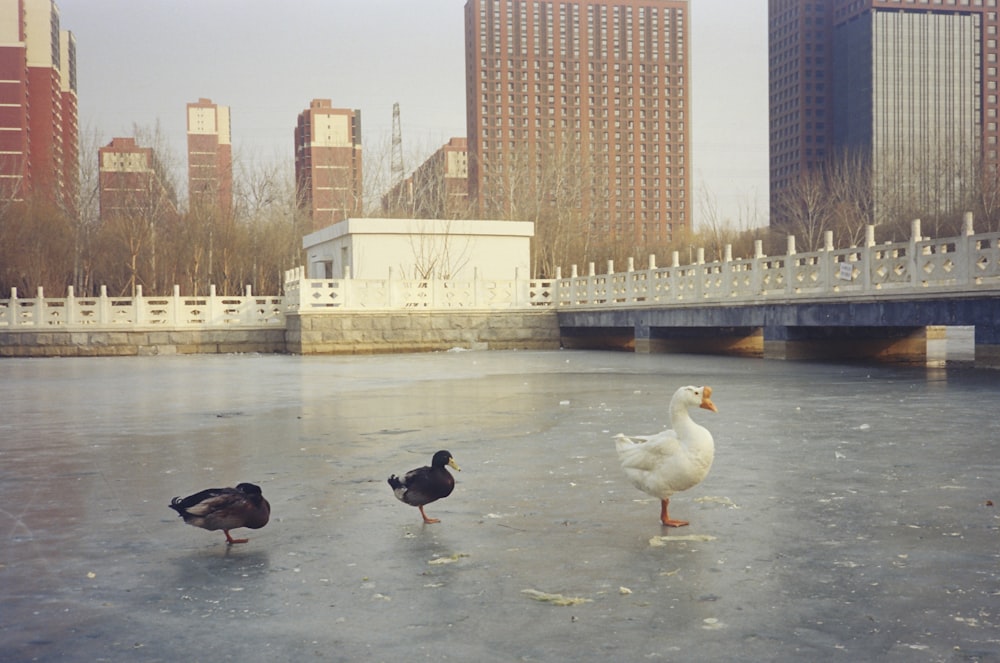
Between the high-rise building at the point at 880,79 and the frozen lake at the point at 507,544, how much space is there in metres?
121

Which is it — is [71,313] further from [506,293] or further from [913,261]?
[913,261]

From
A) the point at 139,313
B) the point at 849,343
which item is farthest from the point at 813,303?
the point at 139,313

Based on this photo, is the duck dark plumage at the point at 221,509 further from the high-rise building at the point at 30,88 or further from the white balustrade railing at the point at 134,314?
the high-rise building at the point at 30,88

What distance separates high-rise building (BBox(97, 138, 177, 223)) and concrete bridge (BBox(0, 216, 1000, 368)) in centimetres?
1369

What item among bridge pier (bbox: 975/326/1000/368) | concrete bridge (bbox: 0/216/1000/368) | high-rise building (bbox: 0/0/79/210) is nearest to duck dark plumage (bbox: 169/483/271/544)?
bridge pier (bbox: 975/326/1000/368)

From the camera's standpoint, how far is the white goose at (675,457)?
5402mm

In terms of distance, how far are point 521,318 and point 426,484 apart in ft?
90.8

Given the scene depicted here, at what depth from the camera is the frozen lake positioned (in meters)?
3.76

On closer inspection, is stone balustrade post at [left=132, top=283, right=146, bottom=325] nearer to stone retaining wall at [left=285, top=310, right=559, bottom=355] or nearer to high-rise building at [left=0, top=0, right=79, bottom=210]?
stone retaining wall at [left=285, top=310, right=559, bottom=355]

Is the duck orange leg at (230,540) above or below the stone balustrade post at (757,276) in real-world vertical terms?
below

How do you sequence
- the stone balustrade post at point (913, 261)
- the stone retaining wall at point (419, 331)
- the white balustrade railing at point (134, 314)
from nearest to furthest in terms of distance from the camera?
the stone balustrade post at point (913, 261) → the stone retaining wall at point (419, 331) → the white balustrade railing at point (134, 314)

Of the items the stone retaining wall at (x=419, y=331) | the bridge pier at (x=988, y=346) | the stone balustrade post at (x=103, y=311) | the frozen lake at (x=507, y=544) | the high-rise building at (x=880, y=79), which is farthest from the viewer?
the high-rise building at (x=880, y=79)

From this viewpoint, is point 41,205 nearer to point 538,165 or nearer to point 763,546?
point 538,165

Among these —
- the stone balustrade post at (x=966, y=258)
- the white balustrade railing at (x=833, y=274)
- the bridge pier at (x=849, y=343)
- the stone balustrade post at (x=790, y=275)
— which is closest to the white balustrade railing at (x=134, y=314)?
the white balustrade railing at (x=833, y=274)
